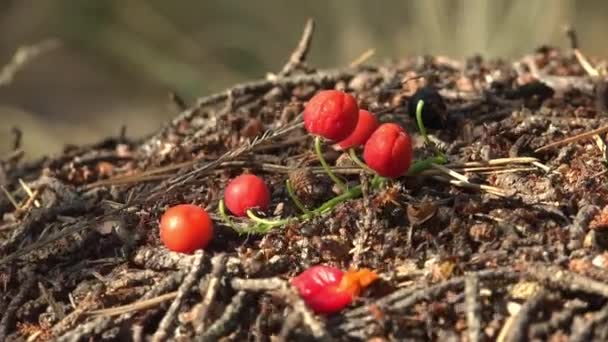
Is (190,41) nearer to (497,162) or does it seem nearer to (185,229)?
(497,162)

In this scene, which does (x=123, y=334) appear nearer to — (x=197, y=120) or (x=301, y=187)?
(x=301, y=187)

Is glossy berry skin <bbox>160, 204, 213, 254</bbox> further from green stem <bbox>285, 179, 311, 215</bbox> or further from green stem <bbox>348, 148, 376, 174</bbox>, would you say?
green stem <bbox>348, 148, 376, 174</bbox>

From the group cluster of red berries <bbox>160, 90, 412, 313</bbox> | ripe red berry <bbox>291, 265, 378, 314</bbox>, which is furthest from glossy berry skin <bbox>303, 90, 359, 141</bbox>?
ripe red berry <bbox>291, 265, 378, 314</bbox>

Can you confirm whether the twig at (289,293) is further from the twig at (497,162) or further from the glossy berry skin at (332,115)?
the twig at (497,162)

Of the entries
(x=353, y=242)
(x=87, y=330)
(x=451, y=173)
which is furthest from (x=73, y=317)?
(x=451, y=173)

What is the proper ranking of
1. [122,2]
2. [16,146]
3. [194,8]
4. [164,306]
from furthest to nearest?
[194,8] → [122,2] → [16,146] → [164,306]

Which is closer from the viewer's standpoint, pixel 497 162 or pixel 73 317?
pixel 73 317

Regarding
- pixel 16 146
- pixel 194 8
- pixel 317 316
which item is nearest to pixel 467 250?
pixel 317 316
